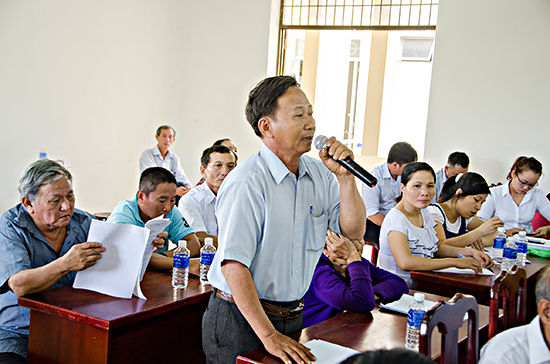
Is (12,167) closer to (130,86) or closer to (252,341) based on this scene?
(130,86)

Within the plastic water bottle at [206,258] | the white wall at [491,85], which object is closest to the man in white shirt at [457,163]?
the white wall at [491,85]

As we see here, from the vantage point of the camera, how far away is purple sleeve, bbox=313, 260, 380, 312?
1.86 meters

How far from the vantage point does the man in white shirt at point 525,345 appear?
4.08 ft

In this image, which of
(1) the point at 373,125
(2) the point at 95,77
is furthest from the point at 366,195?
(1) the point at 373,125

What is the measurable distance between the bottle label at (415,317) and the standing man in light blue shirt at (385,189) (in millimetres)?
2503

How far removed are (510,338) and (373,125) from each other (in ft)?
24.8

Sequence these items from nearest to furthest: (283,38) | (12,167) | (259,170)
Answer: (259,170)
(12,167)
(283,38)

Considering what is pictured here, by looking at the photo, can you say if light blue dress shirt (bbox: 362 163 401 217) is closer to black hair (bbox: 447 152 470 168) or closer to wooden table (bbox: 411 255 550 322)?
black hair (bbox: 447 152 470 168)

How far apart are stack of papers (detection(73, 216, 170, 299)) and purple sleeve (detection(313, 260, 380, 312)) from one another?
2.45 ft

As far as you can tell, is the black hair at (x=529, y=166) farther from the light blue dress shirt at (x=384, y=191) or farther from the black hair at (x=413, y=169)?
the black hair at (x=413, y=169)

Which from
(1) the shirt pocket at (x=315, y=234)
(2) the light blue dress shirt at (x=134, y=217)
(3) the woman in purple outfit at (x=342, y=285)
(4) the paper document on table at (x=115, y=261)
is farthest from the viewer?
(2) the light blue dress shirt at (x=134, y=217)

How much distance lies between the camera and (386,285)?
6.97 ft

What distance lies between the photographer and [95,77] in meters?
5.48

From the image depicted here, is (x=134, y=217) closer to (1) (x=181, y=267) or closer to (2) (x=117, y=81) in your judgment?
(1) (x=181, y=267)
